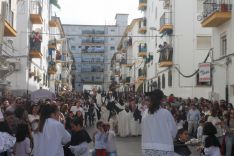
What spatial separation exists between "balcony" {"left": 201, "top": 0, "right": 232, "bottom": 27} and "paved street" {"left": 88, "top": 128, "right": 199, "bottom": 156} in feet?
22.5

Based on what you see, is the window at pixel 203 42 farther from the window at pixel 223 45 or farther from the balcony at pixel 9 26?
the balcony at pixel 9 26

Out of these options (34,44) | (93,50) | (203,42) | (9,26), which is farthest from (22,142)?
(93,50)

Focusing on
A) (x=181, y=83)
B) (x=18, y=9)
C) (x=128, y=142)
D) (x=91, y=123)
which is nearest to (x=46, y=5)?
(x=18, y=9)

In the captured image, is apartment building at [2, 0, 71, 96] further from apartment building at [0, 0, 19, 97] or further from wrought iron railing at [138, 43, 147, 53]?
wrought iron railing at [138, 43, 147, 53]

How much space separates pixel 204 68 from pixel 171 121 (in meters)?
19.3

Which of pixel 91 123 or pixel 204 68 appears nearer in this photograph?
pixel 204 68

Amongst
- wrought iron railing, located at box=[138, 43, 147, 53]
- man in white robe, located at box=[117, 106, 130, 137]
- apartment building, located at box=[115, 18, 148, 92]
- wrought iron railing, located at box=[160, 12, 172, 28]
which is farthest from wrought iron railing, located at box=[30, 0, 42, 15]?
apartment building, located at box=[115, 18, 148, 92]

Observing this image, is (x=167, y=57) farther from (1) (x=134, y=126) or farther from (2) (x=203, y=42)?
(1) (x=134, y=126)

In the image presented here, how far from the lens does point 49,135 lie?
26.4 ft

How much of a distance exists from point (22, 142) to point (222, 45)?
59.9 ft

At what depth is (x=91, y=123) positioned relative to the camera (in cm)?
3023

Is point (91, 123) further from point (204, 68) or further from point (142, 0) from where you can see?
point (142, 0)

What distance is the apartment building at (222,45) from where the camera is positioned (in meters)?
24.4

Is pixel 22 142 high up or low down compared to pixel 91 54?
down
